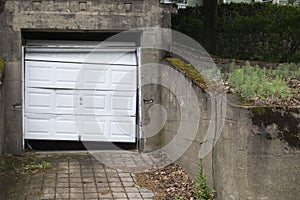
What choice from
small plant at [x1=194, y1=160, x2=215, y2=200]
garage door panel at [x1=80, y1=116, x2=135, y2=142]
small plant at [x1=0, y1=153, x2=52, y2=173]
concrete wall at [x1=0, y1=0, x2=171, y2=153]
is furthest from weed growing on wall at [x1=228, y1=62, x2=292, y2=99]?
small plant at [x1=0, y1=153, x2=52, y2=173]

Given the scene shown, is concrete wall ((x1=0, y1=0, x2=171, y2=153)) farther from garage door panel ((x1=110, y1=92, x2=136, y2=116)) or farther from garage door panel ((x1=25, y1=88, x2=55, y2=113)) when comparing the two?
garage door panel ((x1=110, y1=92, x2=136, y2=116))

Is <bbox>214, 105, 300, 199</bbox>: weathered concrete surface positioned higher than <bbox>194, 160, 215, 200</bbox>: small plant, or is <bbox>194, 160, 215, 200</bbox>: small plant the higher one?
<bbox>214, 105, 300, 199</bbox>: weathered concrete surface

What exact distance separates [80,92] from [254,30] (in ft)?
16.7

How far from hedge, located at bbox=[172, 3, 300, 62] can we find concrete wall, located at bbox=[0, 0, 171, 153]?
2819 millimetres

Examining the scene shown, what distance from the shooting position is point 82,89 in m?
10.3

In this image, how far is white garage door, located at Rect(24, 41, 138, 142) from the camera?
10078 millimetres

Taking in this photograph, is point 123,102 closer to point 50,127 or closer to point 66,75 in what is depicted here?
point 66,75

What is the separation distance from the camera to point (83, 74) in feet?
33.8

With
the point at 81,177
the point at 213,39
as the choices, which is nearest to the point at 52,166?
the point at 81,177

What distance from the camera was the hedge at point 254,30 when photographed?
1128 cm

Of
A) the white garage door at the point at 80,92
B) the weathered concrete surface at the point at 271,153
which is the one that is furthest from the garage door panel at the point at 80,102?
the weathered concrete surface at the point at 271,153

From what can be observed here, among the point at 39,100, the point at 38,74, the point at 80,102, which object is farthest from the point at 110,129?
the point at 38,74

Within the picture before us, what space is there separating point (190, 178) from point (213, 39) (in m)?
5.21

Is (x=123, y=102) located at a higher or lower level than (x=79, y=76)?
lower
